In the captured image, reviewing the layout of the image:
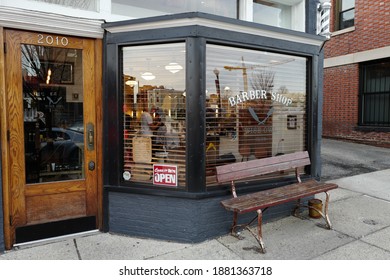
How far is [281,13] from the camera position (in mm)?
5176

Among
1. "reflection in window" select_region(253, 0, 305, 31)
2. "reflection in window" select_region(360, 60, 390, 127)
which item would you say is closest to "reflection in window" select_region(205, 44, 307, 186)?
"reflection in window" select_region(253, 0, 305, 31)

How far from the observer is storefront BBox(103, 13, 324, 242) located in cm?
389

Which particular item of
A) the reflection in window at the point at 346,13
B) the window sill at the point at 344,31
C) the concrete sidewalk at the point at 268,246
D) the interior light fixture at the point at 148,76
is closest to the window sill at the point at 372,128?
the window sill at the point at 344,31

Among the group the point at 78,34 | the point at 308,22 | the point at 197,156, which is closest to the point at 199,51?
the point at 197,156

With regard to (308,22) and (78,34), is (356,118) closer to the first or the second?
(308,22)

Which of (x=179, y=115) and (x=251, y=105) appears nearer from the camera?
(x=179, y=115)

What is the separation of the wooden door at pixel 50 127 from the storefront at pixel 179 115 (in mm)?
258

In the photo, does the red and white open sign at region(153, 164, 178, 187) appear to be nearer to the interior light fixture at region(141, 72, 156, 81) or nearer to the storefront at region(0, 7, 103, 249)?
the storefront at region(0, 7, 103, 249)

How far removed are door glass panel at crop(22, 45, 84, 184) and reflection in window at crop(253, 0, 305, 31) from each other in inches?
110

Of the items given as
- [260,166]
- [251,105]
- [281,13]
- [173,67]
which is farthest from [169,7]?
[260,166]

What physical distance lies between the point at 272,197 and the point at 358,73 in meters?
9.06

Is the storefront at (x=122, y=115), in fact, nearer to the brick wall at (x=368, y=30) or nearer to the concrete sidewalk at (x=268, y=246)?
the concrete sidewalk at (x=268, y=246)

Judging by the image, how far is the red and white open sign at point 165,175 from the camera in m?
4.04

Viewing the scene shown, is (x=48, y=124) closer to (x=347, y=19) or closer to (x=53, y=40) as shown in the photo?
(x=53, y=40)
